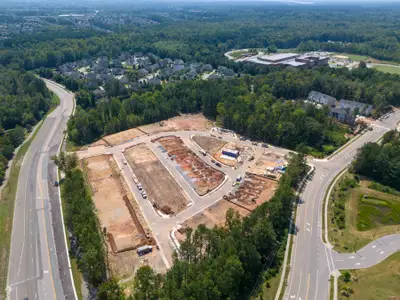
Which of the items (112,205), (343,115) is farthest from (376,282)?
(343,115)

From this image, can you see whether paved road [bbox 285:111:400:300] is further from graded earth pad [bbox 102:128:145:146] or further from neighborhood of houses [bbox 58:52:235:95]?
neighborhood of houses [bbox 58:52:235:95]

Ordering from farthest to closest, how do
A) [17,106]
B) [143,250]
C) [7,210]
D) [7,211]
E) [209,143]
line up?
1. [17,106]
2. [209,143]
3. [7,210]
4. [7,211]
5. [143,250]

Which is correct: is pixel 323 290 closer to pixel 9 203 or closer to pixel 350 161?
pixel 350 161

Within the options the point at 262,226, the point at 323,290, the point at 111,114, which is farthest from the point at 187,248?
the point at 111,114

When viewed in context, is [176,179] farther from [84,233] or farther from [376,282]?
[376,282]

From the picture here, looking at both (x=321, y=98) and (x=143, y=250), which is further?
(x=321, y=98)

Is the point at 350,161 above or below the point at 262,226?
below

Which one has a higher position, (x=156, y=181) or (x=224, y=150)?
(x=224, y=150)

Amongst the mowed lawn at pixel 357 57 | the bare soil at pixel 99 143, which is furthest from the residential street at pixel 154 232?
the mowed lawn at pixel 357 57
